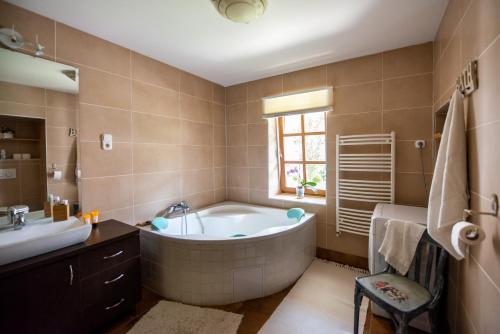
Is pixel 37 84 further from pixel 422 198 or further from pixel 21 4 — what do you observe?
pixel 422 198

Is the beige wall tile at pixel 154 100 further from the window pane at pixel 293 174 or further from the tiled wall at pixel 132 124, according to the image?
the window pane at pixel 293 174

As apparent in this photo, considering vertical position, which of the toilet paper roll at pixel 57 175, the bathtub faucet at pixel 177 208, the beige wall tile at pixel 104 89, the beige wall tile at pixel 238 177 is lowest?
the bathtub faucet at pixel 177 208

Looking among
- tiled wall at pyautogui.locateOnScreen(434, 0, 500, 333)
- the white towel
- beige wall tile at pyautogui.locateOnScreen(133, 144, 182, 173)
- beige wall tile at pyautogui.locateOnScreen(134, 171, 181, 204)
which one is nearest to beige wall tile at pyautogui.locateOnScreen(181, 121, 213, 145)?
beige wall tile at pyautogui.locateOnScreen(133, 144, 182, 173)

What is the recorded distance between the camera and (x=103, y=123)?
1.97m

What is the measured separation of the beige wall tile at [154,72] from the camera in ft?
7.30

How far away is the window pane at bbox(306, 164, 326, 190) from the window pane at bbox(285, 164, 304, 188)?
12 cm

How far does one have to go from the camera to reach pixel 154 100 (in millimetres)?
2387

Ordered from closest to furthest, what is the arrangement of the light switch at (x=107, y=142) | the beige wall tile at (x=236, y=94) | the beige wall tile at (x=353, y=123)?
the light switch at (x=107, y=142), the beige wall tile at (x=353, y=123), the beige wall tile at (x=236, y=94)

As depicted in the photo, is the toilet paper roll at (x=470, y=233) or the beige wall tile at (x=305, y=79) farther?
the beige wall tile at (x=305, y=79)

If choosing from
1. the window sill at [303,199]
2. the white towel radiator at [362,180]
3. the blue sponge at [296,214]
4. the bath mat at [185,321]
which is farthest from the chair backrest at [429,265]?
the bath mat at [185,321]

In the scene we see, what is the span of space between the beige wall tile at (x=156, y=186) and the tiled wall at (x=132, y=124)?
10 millimetres

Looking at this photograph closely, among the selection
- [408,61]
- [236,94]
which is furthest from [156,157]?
[408,61]

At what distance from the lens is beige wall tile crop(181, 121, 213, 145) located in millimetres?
2756

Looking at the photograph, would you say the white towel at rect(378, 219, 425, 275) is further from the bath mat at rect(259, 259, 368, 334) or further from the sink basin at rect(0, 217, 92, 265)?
the sink basin at rect(0, 217, 92, 265)
